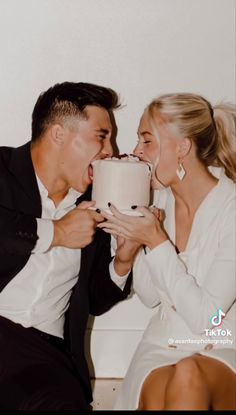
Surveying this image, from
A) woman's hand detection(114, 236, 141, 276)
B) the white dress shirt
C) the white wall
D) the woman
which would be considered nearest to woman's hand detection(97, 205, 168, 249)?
the woman

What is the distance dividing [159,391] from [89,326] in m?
0.73

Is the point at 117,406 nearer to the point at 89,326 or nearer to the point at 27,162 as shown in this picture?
the point at 89,326

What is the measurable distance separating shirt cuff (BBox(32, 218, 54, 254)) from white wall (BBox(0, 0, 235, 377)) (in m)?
0.55

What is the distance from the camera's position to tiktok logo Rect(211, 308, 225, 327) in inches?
68.9

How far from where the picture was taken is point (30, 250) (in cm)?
181

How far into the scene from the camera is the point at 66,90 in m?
1.99

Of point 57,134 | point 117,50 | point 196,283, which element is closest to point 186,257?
point 196,283

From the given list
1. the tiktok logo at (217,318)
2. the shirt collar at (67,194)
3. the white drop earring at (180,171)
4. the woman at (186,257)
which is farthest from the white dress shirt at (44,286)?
the tiktok logo at (217,318)

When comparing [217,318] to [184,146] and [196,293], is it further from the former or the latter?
[184,146]

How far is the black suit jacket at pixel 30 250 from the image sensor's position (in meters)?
1.80

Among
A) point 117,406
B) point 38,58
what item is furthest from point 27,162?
point 117,406

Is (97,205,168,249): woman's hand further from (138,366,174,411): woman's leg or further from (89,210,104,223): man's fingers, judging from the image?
(138,366,174,411): woman's leg

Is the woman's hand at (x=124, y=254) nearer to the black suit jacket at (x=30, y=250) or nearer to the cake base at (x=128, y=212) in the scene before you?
the black suit jacket at (x=30, y=250)

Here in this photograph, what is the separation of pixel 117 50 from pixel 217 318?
991mm
